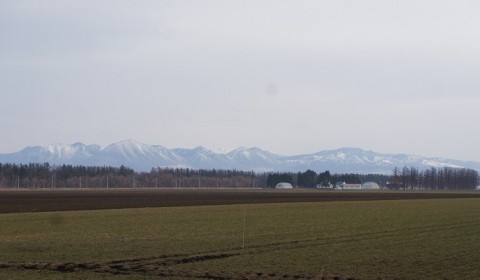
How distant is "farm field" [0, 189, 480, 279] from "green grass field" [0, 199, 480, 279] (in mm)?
36

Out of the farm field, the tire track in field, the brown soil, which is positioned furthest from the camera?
the brown soil

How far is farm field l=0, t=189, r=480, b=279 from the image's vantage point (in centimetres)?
2419

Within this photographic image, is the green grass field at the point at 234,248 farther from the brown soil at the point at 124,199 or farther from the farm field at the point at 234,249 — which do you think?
the brown soil at the point at 124,199

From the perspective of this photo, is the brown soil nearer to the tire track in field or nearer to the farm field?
the farm field

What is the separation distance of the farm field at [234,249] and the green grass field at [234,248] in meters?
0.04

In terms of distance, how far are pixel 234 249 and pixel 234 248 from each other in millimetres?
422

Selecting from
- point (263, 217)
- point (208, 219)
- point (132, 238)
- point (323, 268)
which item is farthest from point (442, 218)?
point (323, 268)

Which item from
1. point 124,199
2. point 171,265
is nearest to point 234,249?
point 171,265

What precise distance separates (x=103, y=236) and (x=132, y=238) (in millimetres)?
1877

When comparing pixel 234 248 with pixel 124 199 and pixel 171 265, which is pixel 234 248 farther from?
pixel 124 199

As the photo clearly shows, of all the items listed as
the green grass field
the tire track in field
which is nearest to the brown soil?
the green grass field

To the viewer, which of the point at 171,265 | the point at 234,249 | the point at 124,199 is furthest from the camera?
the point at 124,199

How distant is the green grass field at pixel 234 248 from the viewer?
24234 mm

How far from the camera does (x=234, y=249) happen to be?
1232 inches
